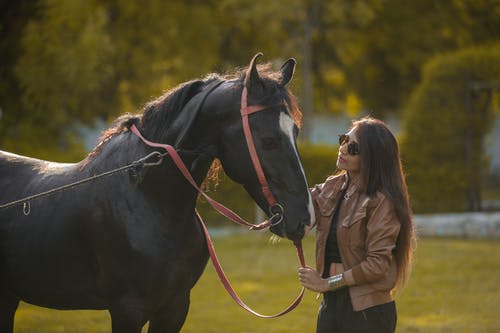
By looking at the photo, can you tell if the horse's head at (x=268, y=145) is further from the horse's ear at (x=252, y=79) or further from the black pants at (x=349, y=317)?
the black pants at (x=349, y=317)

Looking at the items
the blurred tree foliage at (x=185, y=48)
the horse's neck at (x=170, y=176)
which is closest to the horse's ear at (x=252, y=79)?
the horse's neck at (x=170, y=176)

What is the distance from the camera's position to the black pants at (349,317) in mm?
3887

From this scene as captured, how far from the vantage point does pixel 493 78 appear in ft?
51.6

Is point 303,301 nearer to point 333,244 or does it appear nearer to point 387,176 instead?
point 333,244

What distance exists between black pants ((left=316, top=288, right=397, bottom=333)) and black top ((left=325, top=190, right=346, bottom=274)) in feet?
0.58

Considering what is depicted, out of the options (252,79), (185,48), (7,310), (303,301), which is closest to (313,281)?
(252,79)

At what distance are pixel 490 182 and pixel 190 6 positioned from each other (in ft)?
43.7

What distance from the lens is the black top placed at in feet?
13.2

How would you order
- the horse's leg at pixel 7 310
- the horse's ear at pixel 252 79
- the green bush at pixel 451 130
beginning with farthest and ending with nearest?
1. the green bush at pixel 451 130
2. the horse's leg at pixel 7 310
3. the horse's ear at pixel 252 79

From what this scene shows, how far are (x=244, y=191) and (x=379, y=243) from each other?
12.3 m

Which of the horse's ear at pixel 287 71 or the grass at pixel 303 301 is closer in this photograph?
the horse's ear at pixel 287 71

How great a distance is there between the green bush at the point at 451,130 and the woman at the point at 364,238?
464 inches

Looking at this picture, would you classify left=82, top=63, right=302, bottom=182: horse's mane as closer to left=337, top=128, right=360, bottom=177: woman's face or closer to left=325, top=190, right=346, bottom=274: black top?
left=337, top=128, right=360, bottom=177: woman's face

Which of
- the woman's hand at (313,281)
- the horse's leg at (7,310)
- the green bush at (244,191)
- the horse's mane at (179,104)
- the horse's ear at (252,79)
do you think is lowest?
the green bush at (244,191)
